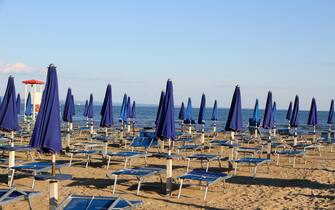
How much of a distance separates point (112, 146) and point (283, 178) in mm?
9152

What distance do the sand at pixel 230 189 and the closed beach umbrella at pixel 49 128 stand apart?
2043mm

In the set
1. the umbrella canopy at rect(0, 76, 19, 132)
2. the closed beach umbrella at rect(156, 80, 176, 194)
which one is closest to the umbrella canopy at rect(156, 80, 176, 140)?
the closed beach umbrella at rect(156, 80, 176, 194)

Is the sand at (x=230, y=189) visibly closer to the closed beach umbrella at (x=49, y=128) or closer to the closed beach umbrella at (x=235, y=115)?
the closed beach umbrella at (x=235, y=115)

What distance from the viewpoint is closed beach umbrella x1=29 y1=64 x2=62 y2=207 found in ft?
21.9

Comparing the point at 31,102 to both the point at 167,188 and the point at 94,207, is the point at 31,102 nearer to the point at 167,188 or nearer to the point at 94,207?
the point at 167,188

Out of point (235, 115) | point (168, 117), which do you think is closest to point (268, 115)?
point (235, 115)

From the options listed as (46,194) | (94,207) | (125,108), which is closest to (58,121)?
(94,207)

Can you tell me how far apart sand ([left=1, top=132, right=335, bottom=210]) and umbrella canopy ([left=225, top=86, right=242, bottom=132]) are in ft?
4.40

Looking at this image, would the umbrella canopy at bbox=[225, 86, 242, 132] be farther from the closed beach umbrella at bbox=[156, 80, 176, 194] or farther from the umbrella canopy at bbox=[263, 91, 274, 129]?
the umbrella canopy at bbox=[263, 91, 274, 129]

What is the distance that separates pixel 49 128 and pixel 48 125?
5 cm

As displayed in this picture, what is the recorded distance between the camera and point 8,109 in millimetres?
10344

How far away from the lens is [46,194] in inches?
371

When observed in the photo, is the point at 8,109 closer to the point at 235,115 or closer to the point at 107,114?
the point at 107,114

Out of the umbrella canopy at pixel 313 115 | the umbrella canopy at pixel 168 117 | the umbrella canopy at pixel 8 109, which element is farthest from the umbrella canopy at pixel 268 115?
the umbrella canopy at pixel 8 109
